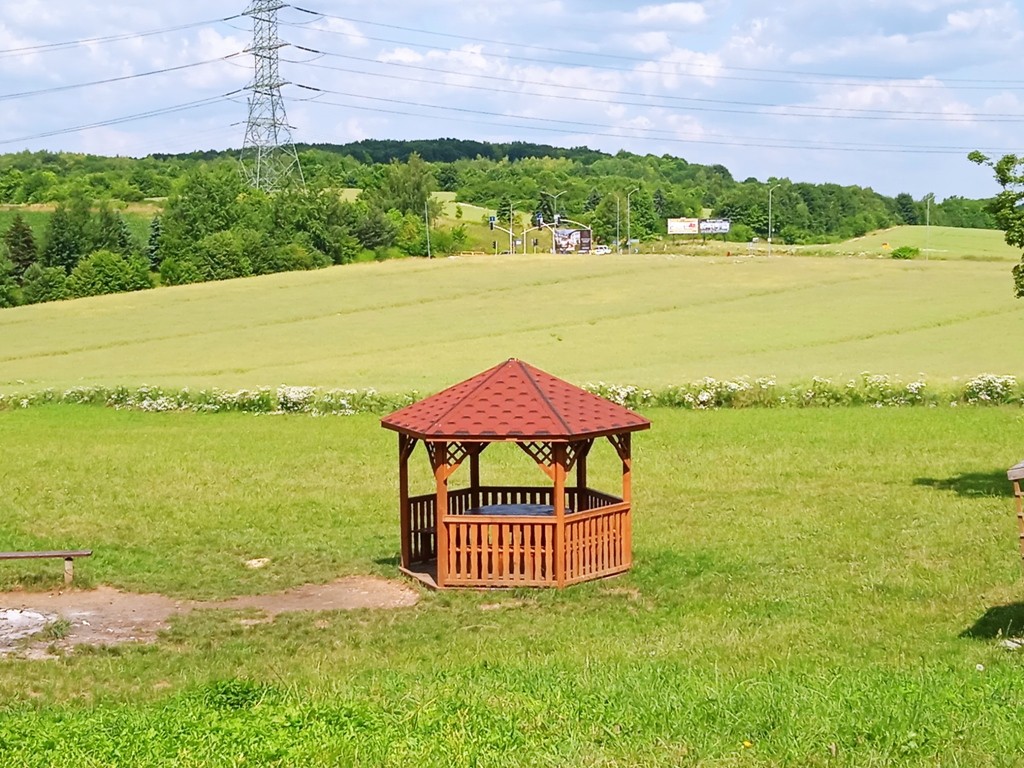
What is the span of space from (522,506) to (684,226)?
126m

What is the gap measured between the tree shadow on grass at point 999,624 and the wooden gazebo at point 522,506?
214 inches

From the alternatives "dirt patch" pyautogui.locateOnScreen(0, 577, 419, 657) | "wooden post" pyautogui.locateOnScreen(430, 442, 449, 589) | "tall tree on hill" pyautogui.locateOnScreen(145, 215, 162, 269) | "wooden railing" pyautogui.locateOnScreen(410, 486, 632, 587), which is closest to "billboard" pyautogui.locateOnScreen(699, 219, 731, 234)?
"tall tree on hill" pyautogui.locateOnScreen(145, 215, 162, 269)

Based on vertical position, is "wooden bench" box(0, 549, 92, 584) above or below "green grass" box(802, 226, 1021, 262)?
below

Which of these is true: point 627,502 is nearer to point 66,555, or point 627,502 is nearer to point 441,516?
point 441,516

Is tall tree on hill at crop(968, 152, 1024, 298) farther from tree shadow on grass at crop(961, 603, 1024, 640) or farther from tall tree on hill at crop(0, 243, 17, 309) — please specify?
tall tree on hill at crop(0, 243, 17, 309)

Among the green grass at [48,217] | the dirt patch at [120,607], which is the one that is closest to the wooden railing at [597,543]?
the dirt patch at [120,607]

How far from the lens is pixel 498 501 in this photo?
69.7ft

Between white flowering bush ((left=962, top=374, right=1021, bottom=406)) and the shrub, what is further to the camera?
the shrub

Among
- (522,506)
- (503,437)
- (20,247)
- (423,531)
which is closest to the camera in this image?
(503,437)

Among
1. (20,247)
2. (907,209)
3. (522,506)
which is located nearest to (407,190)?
(20,247)

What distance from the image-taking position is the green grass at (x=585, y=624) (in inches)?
316

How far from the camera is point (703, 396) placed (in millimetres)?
36938

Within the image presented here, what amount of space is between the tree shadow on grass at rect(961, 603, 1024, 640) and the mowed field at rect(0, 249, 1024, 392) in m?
25.6

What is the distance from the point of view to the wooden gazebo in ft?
53.8
